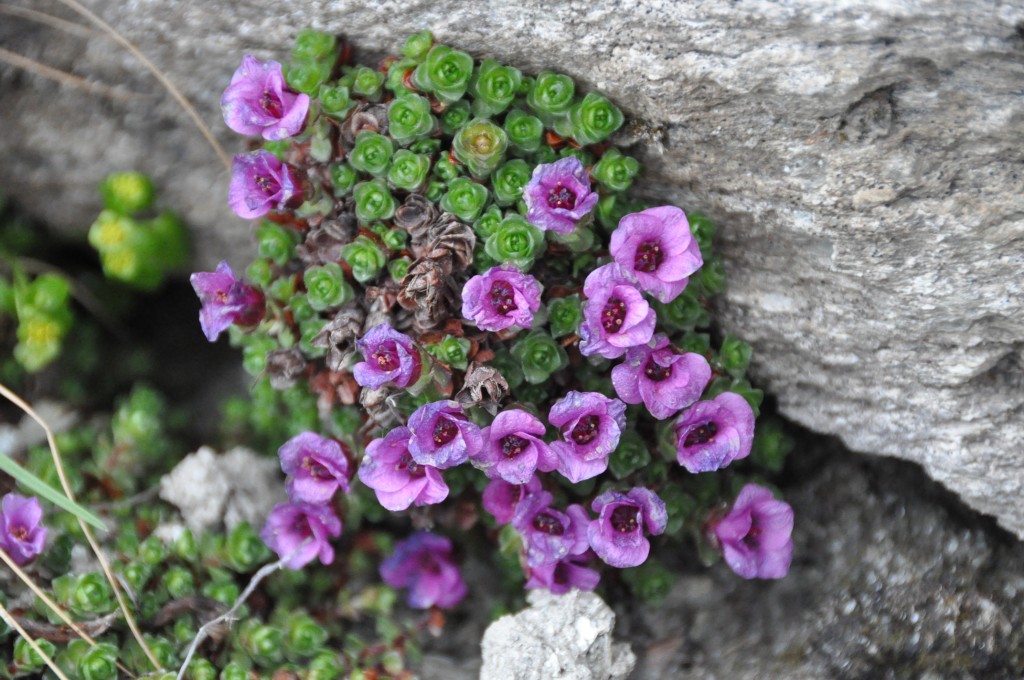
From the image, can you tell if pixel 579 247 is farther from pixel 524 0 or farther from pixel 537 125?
pixel 524 0

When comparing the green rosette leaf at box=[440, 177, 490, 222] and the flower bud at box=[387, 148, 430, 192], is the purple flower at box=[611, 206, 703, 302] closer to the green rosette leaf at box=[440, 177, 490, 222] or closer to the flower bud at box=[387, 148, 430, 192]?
the green rosette leaf at box=[440, 177, 490, 222]

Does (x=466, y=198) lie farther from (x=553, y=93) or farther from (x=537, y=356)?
(x=537, y=356)

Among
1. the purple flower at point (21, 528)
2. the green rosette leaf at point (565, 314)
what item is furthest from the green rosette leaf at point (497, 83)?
the purple flower at point (21, 528)

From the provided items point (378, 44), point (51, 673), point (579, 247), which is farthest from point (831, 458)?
point (51, 673)

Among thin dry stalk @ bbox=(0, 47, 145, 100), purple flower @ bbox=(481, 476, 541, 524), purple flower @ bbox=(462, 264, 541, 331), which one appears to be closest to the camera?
purple flower @ bbox=(462, 264, 541, 331)

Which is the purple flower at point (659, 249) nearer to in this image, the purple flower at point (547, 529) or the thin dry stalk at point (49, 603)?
the purple flower at point (547, 529)

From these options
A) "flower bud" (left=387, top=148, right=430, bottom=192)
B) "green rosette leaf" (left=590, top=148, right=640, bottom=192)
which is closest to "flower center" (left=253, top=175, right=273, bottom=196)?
"flower bud" (left=387, top=148, right=430, bottom=192)
